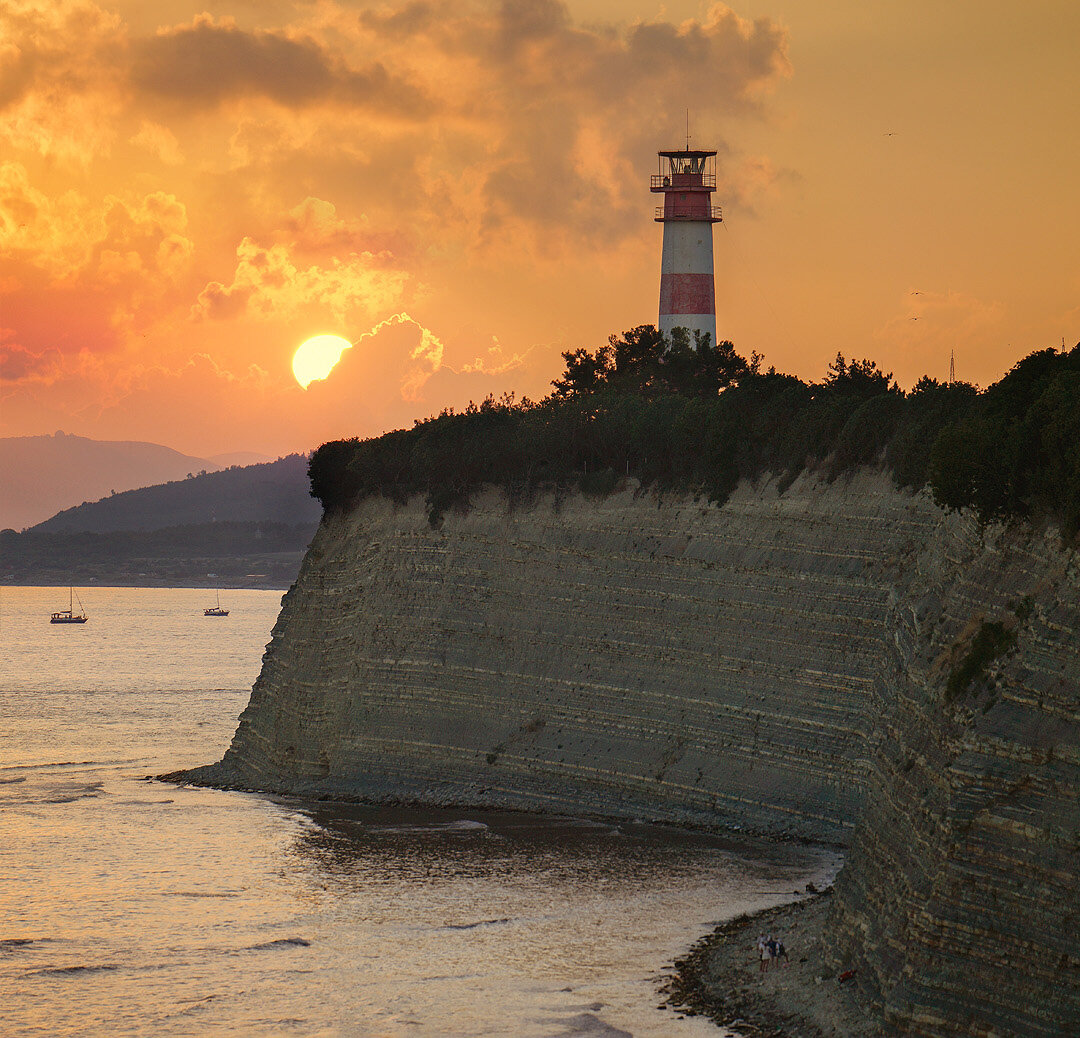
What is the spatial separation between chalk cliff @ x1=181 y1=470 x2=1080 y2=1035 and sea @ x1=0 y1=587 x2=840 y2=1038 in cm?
298

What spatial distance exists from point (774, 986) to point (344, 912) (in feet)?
45.3

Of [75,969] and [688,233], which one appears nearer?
[75,969]

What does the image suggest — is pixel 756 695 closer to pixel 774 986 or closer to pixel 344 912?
pixel 344 912

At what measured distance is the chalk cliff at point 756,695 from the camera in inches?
1059

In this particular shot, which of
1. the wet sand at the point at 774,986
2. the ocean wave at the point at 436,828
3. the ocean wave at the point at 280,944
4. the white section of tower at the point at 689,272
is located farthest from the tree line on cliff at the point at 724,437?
the ocean wave at the point at 280,944

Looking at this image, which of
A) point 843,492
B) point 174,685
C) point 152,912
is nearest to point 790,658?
point 843,492

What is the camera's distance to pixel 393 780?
6156cm

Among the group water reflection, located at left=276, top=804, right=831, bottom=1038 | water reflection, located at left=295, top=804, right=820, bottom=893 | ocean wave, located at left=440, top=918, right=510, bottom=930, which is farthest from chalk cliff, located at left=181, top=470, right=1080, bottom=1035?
ocean wave, located at left=440, top=918, right=510, bottom=930

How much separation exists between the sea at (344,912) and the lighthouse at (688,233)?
30.2 metres

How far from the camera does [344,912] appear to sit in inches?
1683

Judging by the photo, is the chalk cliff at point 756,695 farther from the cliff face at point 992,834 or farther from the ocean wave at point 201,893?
the ocean wave at point 201,893

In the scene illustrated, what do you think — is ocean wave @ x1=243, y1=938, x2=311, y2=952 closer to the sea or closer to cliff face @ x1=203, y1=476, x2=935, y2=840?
the sea

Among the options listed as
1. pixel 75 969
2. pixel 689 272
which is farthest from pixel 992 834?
pixel 689 272

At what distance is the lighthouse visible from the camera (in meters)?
74.6
